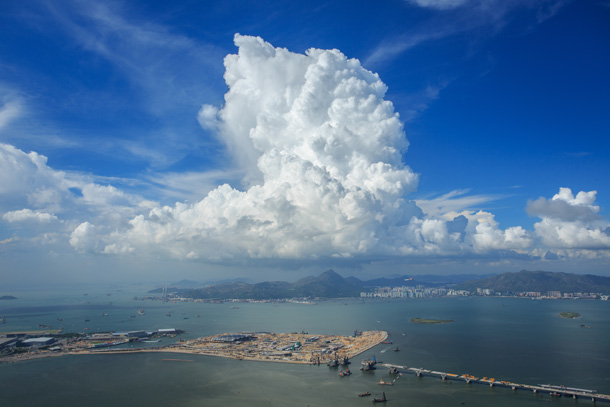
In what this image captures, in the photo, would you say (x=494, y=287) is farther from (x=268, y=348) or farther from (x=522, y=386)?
(x=522, y=386)

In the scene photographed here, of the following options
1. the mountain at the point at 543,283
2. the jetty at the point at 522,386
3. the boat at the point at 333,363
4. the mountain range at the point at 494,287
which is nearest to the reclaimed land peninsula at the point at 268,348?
the boat at the point at 333,363

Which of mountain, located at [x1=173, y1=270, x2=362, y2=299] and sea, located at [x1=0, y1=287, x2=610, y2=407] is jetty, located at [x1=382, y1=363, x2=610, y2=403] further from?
mountain, located at [x1=173, y1=270, x2=362, y2=299]

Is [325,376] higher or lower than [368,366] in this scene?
lower

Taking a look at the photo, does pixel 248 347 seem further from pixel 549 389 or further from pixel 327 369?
pixel 549 389

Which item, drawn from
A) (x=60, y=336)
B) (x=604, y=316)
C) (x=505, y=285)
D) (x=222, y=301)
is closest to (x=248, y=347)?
(x=60, y=336)

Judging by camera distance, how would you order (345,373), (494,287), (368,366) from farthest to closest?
(494,287) < (368,366) < (345,373)

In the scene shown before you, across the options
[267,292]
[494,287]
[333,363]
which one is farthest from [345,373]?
[494,287]
